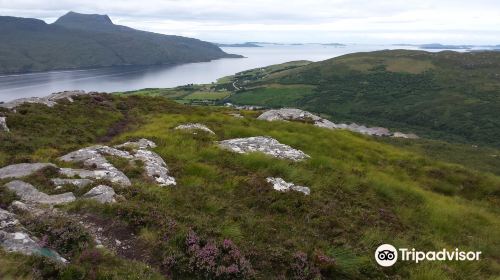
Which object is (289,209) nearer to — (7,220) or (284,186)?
(284,186)

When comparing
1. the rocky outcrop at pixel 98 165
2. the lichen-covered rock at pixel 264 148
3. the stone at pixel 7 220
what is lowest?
the lichen-covered rock at pixel 264 148

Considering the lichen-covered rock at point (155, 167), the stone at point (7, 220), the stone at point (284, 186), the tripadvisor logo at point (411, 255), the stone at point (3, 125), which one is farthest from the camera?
the stone at point (3, 125)

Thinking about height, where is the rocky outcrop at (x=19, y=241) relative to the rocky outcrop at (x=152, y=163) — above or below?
above

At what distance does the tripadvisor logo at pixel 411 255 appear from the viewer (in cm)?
1127

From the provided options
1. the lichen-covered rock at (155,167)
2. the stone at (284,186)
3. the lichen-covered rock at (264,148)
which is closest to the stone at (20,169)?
the lichen-covered rock at (155,167)

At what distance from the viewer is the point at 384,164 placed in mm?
27203

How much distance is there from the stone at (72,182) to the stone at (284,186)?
294 inches

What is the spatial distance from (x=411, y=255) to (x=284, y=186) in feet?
19.9

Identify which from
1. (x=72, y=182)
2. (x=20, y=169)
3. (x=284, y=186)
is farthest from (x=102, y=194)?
(x=284, y=186)

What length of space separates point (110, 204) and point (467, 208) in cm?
1782

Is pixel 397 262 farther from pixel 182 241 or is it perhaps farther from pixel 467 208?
pixel 467 208

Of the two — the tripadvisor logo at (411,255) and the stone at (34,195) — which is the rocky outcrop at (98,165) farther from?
the tripadvisor logo at (411,255)

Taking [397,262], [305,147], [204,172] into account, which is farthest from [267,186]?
[305,147]

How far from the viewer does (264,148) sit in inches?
874
